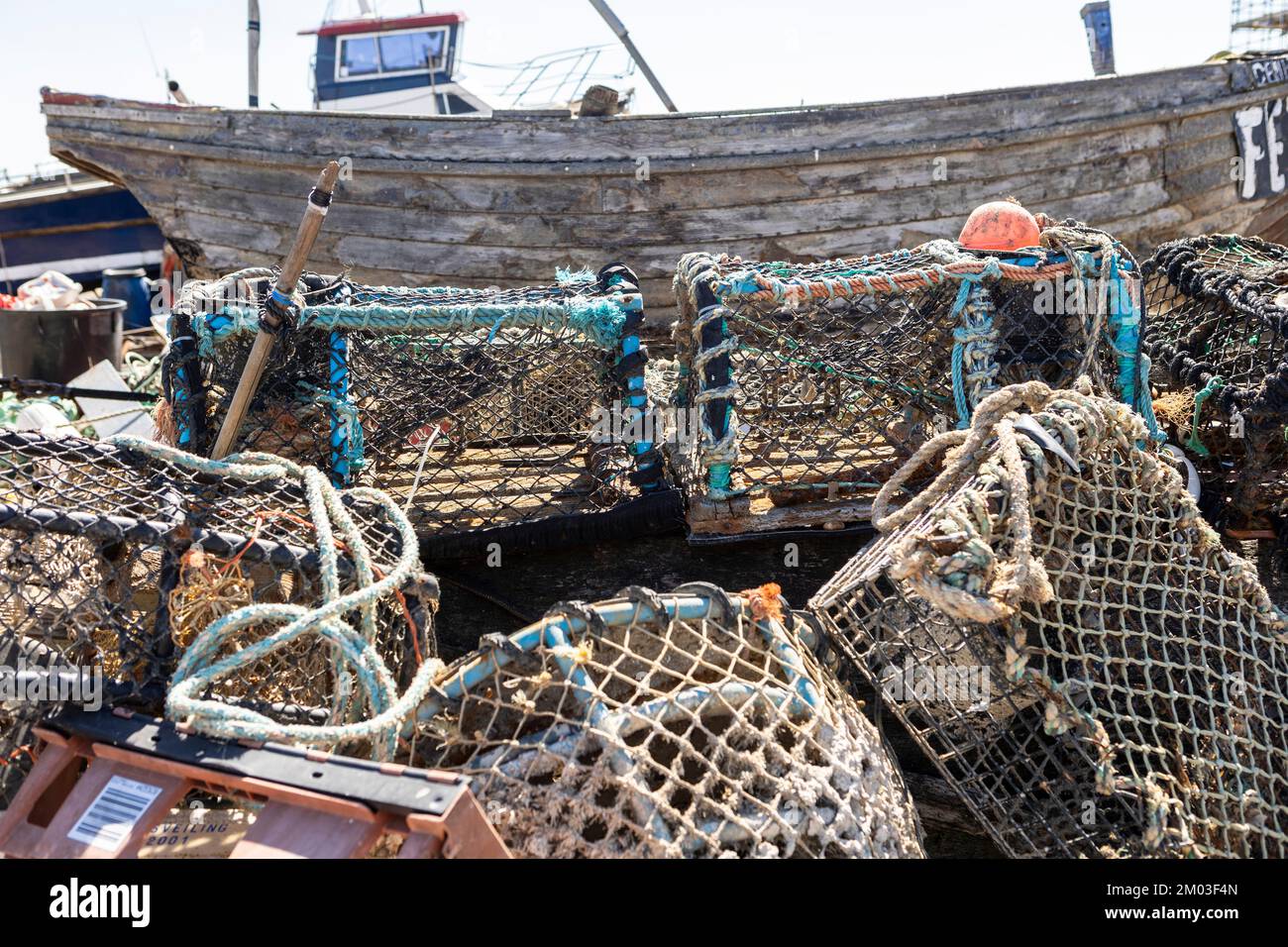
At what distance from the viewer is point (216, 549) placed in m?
1.76

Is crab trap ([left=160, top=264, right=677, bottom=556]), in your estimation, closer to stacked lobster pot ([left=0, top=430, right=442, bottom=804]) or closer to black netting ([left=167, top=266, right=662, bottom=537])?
black netting ([left=167, top=266, right=662, bottom=537])

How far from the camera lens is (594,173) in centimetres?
622

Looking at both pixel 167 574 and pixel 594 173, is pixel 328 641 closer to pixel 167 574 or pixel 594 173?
pixel 167 574

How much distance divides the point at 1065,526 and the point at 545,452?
2.23 m

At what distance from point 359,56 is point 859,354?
1078 cm

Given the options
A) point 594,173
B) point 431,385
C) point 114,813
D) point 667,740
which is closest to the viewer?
point 114,813

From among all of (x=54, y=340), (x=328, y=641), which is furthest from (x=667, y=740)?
(x=54, y=340)

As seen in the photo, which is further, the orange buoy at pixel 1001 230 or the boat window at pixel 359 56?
the boat window at pixel 359 56

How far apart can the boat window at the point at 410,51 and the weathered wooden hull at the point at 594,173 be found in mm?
5935

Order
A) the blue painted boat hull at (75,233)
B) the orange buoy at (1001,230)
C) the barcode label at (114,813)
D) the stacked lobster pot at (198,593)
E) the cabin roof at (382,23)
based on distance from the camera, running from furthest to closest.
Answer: the cabin roof at (382,23)
the blue painted boat hull at (75,233)
the orange buoy at (1001,230)
the stacked lobster pot at (198,593)
the barcode label at (114,813)

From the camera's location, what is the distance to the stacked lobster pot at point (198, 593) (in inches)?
64.2

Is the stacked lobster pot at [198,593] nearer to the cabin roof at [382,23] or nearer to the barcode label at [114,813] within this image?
the barcode label at [114,813]

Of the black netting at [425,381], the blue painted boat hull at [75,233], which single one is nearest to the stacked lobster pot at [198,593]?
the black netting at [425,381]
